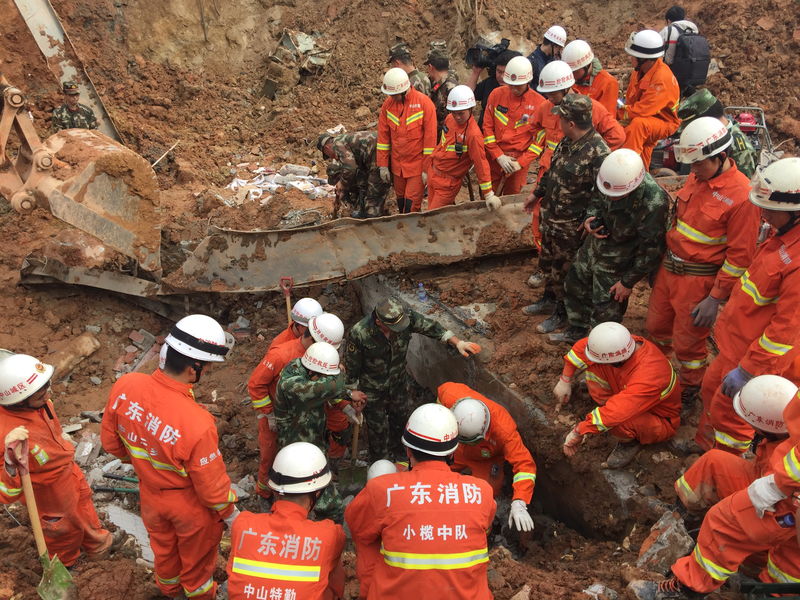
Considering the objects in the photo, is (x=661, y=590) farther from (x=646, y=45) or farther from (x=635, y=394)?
(x=646, y=45)

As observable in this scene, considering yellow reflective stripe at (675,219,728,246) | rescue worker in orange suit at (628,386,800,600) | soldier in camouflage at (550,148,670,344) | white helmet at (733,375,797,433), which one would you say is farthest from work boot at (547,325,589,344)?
rescue worker in orange suit at (628,386,800,600)

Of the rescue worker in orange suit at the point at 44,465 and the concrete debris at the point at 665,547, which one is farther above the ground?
the rescue worker in orange suit at the point at 44,465

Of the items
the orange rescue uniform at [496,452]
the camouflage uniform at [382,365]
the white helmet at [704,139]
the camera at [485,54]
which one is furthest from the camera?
the camera at [485,54]

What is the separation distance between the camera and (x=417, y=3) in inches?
504

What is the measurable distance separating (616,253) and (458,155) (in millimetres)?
2463

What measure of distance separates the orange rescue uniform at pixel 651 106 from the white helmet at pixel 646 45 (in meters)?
0.12

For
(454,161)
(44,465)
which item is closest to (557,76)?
(454,161)

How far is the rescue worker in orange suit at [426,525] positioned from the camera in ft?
9.91

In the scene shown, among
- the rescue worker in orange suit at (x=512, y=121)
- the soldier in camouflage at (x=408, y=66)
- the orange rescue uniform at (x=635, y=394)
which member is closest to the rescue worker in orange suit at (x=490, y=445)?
the orange rescue uniform at (x=635, y=394)

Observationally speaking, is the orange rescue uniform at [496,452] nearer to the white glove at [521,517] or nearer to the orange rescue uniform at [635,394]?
the white glove at [521,517]

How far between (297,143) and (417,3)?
164 inches

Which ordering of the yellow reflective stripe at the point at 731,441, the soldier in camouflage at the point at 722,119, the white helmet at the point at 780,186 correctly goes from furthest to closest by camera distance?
the soldier in camouflage at the point at 722,119 → the yellow reflective stripe at the point at 731,441 → the white helmet at the point at 780,186

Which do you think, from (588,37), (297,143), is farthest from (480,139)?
(588,37)

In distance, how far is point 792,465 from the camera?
2.62 meters
